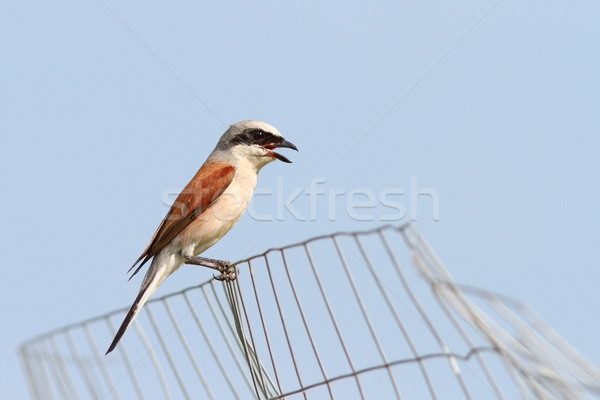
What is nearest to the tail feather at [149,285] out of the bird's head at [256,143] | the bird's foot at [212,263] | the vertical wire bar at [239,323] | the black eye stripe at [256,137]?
the bird's foot at [212,263]

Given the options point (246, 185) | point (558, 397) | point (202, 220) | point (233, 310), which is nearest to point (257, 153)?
point (246, 185)

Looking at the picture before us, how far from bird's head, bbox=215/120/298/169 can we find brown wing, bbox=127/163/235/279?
294 millimetres

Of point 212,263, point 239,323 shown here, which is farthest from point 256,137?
point 239,323

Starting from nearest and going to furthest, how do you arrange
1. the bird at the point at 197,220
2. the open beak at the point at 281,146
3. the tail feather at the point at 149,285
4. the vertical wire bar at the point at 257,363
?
the vertical wire bar at the point at 257,363 → the tail feather at the point at 149,285 → the bird at the point at 197,220 → the open beak at the point at 281,146

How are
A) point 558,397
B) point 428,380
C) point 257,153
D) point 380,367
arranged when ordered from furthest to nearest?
point 257,153
point 380,367
point 428,380
point 558,397

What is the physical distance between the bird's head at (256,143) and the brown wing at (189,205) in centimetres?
29

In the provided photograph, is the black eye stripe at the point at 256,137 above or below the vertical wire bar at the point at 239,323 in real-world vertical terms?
above

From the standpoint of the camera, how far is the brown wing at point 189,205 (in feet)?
18.0

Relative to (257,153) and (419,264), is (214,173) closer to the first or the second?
(257,153)

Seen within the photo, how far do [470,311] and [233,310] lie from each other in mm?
1755

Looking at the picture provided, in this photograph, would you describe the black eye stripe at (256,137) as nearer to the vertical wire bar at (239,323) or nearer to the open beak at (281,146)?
the open beak at (281,146)

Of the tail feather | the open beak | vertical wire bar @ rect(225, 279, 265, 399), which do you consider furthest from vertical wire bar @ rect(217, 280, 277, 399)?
the open beak

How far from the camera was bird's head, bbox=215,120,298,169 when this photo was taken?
19.7 feet

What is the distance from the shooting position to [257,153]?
6.01 metres
